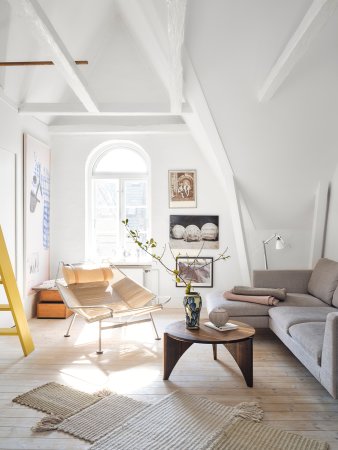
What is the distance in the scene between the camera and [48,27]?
293 centimetres

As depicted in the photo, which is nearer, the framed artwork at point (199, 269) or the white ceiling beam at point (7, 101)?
the white ceiling beam at point (7, 101)

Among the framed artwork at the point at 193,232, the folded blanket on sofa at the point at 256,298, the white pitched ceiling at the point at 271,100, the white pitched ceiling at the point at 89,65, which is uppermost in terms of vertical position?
the white pitched ceiling at the point at 89,65

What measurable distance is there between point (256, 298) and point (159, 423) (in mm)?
2062

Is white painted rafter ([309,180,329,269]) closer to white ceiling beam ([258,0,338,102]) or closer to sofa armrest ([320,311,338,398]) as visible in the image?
white ceiling beam ([258,0,338,102])

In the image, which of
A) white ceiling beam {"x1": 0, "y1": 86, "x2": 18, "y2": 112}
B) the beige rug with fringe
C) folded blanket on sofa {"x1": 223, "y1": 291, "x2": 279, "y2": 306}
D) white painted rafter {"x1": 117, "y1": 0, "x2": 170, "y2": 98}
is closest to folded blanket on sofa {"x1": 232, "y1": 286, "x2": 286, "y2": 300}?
folded blanket on sofa {"x1": 223, "y1": 291, "x2": 279, "y2": 306}

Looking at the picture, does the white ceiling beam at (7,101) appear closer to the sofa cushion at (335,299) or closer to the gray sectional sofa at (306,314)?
the gray sectional sofa at (306,314)

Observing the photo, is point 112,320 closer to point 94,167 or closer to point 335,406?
point 94,167

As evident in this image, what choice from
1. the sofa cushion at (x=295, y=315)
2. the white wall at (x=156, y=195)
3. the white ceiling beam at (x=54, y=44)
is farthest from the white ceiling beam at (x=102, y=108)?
the sofa cushion at (x=295, y=315)

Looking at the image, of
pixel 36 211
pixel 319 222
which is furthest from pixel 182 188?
pixel 36 211

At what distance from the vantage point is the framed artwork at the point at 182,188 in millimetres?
6000

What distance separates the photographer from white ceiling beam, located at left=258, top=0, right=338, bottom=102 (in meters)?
2.76

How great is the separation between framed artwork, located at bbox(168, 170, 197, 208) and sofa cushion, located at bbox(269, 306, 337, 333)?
2382mm

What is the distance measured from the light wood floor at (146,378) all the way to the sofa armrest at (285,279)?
584mm

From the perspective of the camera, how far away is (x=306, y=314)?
365 cm
